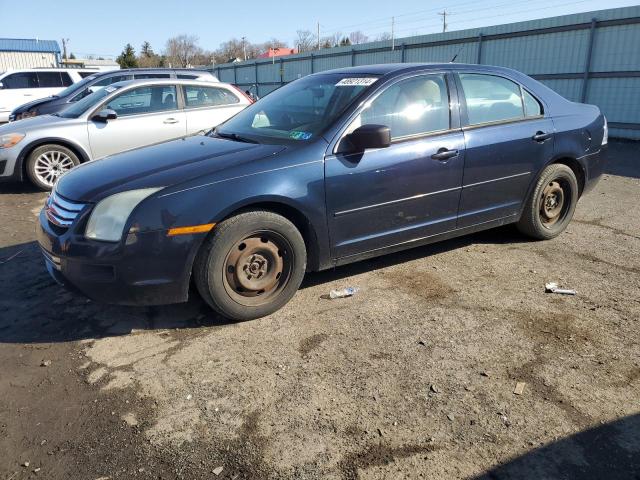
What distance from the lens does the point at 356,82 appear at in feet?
13.5

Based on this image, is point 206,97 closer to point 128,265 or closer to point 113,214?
point 113,214

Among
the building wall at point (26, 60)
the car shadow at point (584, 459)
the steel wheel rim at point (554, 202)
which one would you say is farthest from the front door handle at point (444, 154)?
the building wall at point (26, 60)

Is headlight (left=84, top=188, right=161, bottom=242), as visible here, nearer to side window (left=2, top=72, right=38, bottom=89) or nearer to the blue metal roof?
side window (left=2, top=72, right=38, bottom=89)

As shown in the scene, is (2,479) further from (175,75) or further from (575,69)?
(575,69)

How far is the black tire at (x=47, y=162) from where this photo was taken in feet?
24.5

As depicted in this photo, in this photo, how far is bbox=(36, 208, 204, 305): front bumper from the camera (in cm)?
313

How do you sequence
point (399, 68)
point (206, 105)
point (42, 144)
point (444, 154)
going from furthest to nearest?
1. point (206, 105)
2. point (42, 144)
3. point (399, 68)
4. point (444, 154)

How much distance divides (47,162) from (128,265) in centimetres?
544

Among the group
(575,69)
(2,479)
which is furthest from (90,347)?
(575,69)

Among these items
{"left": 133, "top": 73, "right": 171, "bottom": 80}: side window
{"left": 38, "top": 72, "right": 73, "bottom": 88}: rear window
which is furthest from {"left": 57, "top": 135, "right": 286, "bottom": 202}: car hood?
{"left": 38, "top": 72, "right": 73, "bottom": 88}: rear window

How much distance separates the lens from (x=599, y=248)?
498 cm

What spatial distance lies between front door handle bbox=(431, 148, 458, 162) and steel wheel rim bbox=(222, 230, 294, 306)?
1.41 metres

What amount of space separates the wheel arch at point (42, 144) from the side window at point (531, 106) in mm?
5995

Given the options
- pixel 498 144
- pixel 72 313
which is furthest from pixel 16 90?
pixel 498 144
